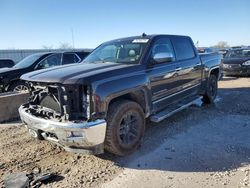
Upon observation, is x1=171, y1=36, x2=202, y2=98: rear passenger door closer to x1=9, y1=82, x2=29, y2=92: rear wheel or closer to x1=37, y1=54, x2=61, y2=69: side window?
x1=9, y1=82, x2=29, y2=92: rear wheel

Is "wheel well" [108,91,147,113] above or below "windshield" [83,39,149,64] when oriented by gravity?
below

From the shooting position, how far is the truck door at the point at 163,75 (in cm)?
500

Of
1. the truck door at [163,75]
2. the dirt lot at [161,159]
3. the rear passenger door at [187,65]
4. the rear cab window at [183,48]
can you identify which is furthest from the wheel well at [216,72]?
the truck door at [163,75]

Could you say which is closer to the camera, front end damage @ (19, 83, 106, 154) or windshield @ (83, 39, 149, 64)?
front end damage @ (19, 83, 106, 154)

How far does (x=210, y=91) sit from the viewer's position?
768 centimetres

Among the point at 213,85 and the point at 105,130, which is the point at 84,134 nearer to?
the point at 105,130

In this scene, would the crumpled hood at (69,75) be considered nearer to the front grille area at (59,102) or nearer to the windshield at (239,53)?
the front grille area at (59,102)

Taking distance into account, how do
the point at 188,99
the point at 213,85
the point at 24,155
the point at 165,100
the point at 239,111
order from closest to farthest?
the point at 24,155 → the point at 165,100 → the point at 188,99 → the point at 239,111 → the point at 213,85

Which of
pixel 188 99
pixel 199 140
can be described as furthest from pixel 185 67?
pixel 199 140

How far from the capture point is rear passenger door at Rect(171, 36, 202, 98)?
5.99m

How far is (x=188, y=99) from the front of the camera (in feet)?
21.3

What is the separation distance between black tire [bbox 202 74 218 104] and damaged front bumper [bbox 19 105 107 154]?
4470mm

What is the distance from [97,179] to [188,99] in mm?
3454

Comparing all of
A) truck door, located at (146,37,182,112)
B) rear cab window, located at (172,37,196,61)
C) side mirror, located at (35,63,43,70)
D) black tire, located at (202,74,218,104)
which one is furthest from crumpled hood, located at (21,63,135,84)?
side mirror, located at (35,63,43,70)
